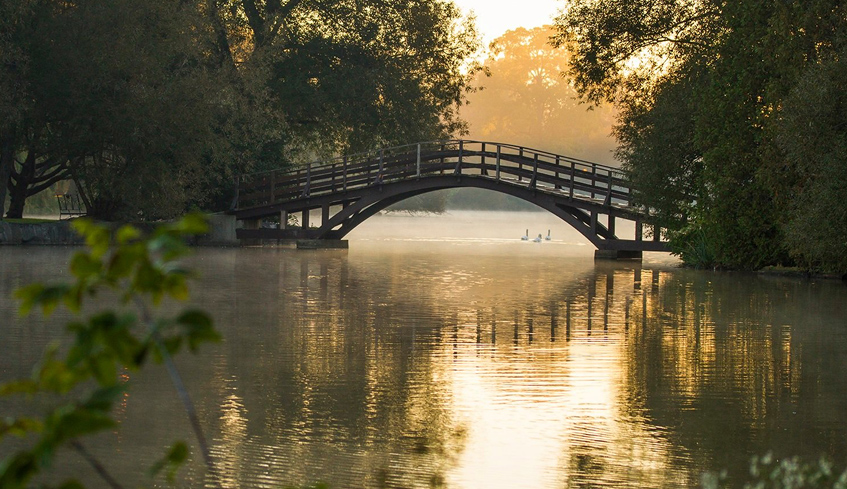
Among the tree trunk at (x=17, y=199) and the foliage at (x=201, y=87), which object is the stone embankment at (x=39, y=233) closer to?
the foliage at (x=201, y=87)

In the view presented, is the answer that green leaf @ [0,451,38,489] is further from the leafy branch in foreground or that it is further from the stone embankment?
the stone embankment

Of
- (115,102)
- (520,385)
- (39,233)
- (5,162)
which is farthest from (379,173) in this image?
(520,385)

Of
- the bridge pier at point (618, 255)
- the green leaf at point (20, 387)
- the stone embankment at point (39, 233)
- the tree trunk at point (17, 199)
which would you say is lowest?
the green leaf at point (20, 387)

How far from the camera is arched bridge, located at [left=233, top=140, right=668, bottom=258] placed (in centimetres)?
2988

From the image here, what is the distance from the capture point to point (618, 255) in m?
30.0

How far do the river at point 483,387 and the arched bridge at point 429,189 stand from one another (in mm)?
12153

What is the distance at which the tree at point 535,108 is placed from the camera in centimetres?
11494

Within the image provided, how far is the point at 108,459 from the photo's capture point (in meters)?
5.86

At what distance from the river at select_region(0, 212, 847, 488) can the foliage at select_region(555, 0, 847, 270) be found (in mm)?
3587

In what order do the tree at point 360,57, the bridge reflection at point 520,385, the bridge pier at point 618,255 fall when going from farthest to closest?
the tree at point 360,57 < the bridge pier at point 618,255 < the bridge reflection at point 520,385

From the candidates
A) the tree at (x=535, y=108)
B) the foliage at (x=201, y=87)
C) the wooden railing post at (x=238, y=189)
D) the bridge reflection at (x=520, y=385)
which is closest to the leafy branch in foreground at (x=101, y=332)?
the bridge reflection at (x=520, y=385)

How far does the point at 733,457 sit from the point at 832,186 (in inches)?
559

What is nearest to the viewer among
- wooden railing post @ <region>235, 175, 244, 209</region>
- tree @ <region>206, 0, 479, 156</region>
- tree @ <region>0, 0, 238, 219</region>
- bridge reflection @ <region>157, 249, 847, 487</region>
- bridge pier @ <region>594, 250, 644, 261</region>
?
bridge reflection @ <region>157, 249, 847, 487</region>

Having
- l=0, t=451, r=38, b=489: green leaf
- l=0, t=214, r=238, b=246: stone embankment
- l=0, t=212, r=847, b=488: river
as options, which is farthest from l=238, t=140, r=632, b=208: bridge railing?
l=0, t=451, r=38, b=489: green leaf
